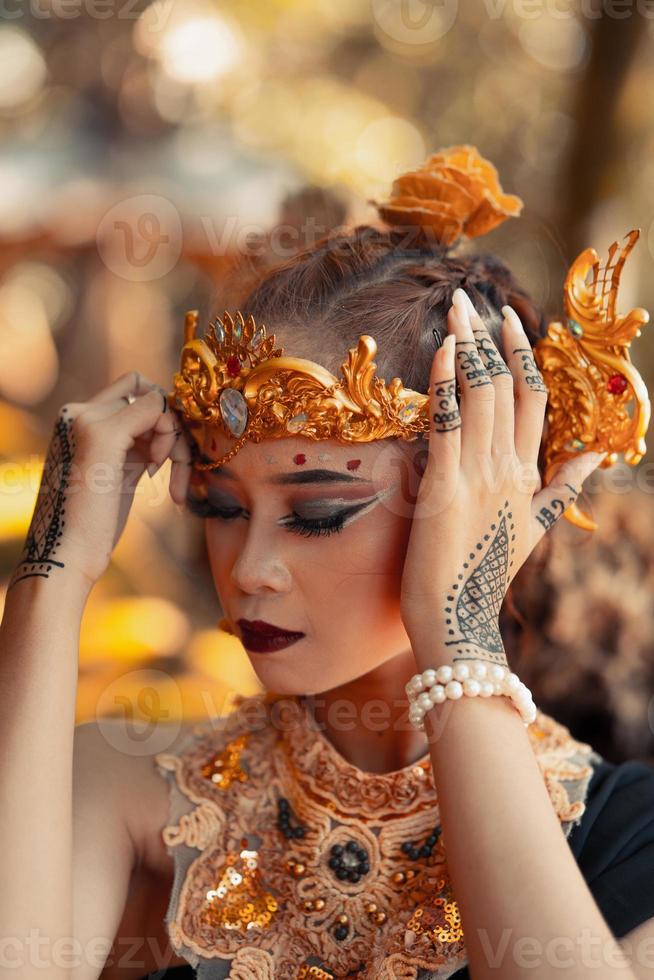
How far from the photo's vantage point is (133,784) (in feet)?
4.62

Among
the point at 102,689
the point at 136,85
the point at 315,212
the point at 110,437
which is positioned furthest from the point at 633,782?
the point at 136,85

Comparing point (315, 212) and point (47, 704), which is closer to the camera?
point (47, 704)

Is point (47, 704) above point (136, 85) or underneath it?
underneath

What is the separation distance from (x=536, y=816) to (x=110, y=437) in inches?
28.1

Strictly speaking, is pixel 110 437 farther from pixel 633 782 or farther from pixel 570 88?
pixel 570 88

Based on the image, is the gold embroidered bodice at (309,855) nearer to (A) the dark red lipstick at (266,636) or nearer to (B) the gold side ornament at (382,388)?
(A) the dark red lipstick at (266,636)

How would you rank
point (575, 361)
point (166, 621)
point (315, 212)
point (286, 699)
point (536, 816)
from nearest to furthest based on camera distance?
1. point (536, 816)
2. point (575, 361)
3. point (286, 699)
4. point (315, 212)
5. point (166, 621)

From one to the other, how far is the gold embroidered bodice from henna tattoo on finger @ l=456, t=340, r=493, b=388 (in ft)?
1.67

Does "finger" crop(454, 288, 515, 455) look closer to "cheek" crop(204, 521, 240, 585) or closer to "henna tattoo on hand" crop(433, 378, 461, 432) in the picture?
"henna tattoo on hand" crop(433, 378, 461, 432)

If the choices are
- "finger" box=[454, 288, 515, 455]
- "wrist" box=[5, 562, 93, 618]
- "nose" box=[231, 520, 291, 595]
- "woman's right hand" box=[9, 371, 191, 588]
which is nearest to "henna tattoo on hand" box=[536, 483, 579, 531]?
"finger" box=[454, 288, 515, 455]

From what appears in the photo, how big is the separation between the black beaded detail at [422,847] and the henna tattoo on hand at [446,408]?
0.52m

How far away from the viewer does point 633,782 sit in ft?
4.49

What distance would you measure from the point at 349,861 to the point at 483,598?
15.6 inches

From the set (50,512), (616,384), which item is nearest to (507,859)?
(616,384)
